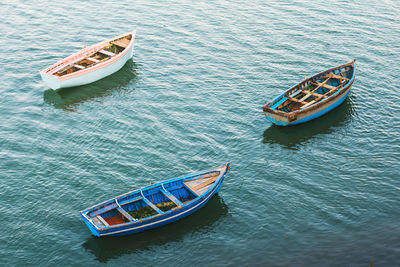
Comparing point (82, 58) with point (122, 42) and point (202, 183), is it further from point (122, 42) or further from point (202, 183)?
point (202, 183)

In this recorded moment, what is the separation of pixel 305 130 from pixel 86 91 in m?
25.3

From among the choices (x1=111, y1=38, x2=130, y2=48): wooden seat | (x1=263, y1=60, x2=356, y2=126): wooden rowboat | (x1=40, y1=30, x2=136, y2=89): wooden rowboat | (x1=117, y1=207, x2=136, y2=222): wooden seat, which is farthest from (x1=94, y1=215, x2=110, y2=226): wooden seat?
(x1=111, y1=38, x2=130, y2=48): wooden seat

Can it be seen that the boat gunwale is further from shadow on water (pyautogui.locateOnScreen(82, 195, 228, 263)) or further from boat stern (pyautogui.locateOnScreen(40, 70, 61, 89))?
shadow on water (pyautogui.locateOnScreen(82, 195, 228, 263))

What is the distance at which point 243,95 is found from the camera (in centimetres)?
5066

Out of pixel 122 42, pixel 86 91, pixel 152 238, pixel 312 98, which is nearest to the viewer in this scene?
pixel 152 238

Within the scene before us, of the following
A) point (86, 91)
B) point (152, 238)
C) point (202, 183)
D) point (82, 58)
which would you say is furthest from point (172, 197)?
point (82, 58)

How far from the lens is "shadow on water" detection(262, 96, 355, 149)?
144 feet

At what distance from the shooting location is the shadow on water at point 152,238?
3250cm

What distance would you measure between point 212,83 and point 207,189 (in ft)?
65.7

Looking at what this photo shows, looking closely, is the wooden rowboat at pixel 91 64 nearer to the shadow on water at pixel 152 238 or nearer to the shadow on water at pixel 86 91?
the shadow on water at pixel 86 91

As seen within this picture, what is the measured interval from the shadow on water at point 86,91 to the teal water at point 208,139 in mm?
231

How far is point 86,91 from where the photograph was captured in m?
52.2

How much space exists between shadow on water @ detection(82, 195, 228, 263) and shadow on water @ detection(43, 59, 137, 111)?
66.8ft

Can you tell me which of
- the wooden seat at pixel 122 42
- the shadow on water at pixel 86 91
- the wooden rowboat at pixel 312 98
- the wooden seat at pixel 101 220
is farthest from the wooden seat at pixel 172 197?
the wooden seat at pixel 122 42
